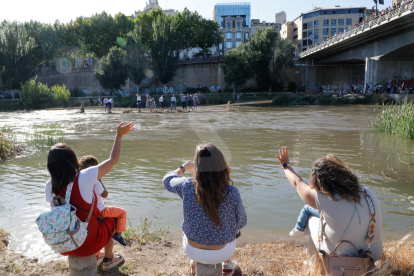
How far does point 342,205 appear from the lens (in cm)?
281

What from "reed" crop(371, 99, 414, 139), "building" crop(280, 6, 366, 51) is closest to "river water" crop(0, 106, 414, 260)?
"reed" crop(371, 99, 414, 139)

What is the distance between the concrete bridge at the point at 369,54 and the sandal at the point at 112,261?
108ft

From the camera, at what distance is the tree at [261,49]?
49.1 m

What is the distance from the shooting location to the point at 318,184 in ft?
9.51

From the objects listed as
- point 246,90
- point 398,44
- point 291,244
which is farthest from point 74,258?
point 246,90

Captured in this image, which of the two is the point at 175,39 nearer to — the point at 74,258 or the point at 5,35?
the point at 5,35

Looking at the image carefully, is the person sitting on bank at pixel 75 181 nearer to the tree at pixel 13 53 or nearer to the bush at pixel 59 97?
the bush at pixel 59 97

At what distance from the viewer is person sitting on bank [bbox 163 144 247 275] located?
2.74m

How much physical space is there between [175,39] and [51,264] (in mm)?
55986

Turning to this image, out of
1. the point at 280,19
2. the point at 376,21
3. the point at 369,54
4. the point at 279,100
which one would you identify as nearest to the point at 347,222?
the point at 376,21

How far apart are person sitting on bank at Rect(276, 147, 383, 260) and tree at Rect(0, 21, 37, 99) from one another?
61220 millimetres

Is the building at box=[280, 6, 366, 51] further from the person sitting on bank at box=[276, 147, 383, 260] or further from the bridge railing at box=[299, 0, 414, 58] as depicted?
the person sitting on bank at box=[276, 147, 383, 260]

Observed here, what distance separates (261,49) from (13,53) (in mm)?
40791

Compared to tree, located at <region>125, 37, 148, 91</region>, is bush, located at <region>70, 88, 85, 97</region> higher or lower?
lower
